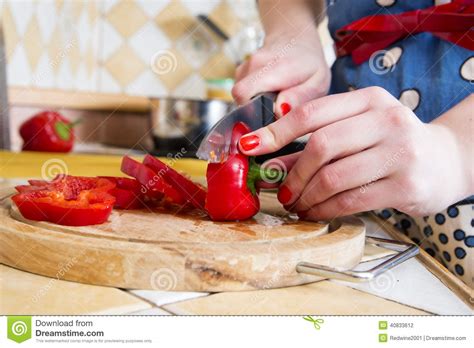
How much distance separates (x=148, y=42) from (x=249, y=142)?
203 cm

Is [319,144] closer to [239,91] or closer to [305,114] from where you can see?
[305,114]

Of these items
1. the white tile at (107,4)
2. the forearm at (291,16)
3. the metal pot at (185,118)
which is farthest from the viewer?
the white tile at (107,4)

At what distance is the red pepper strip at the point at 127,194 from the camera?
2.32ft

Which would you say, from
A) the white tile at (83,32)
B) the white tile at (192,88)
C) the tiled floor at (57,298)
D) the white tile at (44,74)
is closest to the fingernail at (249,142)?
the tiled floor at (57,298)

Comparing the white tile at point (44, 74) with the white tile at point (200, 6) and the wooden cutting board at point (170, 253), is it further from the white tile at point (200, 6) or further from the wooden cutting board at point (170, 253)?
the wooden cutting board at point (170, 253)

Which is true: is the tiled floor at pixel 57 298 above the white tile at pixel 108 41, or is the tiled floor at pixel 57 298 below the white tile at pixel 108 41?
below

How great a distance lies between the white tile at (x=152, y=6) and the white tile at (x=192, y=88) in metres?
0.32

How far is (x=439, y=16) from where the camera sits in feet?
2.47

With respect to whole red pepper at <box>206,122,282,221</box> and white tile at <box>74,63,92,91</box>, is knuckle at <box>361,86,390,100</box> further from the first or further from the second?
white tile at <box>74,63,92,91</box>

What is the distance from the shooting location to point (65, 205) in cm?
59

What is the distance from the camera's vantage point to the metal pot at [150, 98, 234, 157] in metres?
1.85

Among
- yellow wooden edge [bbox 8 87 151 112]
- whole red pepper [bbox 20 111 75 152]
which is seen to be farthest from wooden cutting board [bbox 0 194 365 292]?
yellow wooden edge [bbox 8 87 151 112]

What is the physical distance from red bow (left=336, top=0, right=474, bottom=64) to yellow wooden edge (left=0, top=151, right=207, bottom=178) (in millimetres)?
410
